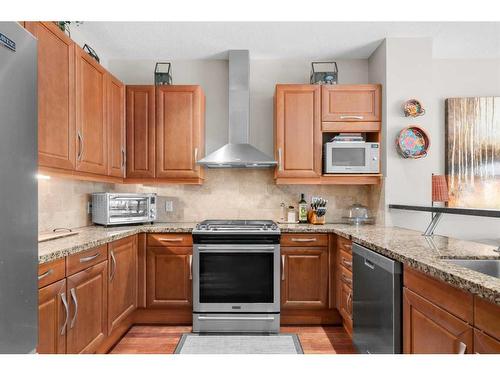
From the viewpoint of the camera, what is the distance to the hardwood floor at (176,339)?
2393 millimetres

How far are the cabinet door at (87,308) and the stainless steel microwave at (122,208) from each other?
729 mm

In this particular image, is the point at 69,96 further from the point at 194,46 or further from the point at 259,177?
the point at 259,177

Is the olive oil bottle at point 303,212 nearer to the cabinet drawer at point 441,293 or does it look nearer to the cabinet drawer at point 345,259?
the cabinet drawer at point 345,259

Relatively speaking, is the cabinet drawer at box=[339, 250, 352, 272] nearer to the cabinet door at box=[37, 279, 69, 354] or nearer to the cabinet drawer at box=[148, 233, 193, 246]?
the cabinet drawer at box=[148, 233, 193, 246]

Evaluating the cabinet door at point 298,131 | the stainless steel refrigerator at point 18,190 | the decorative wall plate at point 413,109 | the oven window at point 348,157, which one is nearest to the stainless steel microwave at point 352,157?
the oven window at point 348,157

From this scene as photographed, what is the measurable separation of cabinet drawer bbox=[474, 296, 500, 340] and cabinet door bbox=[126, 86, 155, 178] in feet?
8.89

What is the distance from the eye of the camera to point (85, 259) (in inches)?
73.4

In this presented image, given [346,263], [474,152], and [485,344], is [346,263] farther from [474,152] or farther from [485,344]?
[474,152]

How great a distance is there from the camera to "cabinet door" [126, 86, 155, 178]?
312 centimetres

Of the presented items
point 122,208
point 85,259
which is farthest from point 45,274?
point 122,208

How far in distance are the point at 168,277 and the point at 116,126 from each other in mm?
1416

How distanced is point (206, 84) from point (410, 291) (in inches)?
111

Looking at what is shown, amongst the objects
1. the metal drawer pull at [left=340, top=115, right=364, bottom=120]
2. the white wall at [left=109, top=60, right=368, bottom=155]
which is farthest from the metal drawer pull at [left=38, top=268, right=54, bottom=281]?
the metal drawer pull at [left=340, top=115, right=364, bottom=120]

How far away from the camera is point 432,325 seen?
49.5 inches
